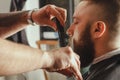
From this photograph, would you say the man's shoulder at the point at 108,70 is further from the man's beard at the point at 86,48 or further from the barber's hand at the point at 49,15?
the barber's hand at the point at 49,15

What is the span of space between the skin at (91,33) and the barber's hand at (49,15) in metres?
0.10

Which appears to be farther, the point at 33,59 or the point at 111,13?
the point at 111,13

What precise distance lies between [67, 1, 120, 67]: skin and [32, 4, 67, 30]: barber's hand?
0.10 m

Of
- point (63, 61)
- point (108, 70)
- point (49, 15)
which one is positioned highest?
point (49, 15)

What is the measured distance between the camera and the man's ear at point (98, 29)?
4.51ft

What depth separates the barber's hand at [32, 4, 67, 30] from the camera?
4.83 ft

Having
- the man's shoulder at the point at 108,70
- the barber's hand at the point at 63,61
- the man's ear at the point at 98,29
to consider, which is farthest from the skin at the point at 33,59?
the man's ear at the point at 98,29

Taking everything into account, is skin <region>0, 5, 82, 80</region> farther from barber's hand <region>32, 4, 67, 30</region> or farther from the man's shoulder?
barber's hand <region>32, 4, 67, 30</region>

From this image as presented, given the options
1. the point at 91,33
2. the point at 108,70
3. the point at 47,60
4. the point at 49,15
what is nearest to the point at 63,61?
the point at 47,60

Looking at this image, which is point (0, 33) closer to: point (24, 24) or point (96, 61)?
point (24, 24)

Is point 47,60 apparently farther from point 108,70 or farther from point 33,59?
point 108,70

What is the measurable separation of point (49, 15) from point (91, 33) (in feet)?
0.98

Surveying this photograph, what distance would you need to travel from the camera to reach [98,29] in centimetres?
140

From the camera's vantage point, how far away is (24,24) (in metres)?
1.72
